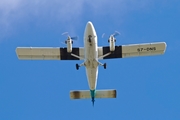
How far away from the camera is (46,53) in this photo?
5147cm

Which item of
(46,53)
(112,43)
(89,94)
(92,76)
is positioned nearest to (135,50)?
(112,43)

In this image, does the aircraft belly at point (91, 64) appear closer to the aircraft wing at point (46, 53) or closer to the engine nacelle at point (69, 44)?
the aircraft wing at point (46, 53)

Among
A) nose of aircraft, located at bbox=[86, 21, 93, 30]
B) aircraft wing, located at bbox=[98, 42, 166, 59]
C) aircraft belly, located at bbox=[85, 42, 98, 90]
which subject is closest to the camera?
nose of aircraft, located at bbox=[86, 21, 93, 30]

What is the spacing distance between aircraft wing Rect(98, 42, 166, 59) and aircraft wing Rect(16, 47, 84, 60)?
2.59 metres

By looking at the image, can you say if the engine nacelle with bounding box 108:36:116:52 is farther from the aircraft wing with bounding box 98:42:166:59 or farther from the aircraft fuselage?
the aircraft fuselage

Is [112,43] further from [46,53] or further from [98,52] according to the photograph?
[46,53]

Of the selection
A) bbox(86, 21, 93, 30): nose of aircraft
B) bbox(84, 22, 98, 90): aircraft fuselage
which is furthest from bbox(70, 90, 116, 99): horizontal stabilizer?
bbox(86, 21, 93, 30): nose of aircraft

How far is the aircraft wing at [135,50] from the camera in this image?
166 feet

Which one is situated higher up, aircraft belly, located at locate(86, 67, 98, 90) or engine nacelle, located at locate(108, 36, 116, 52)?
engine nacelle, located at locate(108, 36, 116, 52)

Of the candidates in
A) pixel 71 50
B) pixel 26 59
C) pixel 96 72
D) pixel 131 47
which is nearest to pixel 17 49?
pixel 26 59

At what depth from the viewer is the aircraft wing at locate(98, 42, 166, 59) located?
5053cm

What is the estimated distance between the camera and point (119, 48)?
167 feet

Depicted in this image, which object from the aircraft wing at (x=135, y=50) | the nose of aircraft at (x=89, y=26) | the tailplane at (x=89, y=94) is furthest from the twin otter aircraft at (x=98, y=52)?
the nose of aircraft at (x=89, y=26)

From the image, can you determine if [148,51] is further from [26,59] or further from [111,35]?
[26,59]
